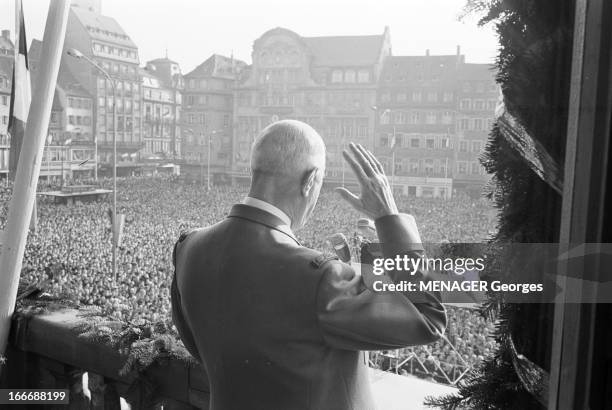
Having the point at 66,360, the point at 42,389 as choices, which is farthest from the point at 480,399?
the point at 42,389

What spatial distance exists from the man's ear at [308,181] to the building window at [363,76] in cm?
106

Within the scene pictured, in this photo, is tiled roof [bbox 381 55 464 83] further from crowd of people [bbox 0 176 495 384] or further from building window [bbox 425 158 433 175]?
crowd of people [bbox 0 176 495 384]

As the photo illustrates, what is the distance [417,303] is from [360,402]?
187 mm

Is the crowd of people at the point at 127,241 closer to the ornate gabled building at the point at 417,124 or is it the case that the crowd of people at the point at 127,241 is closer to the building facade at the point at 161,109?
the building facade at the point at 161,109

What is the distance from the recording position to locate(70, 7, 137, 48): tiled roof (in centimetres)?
245

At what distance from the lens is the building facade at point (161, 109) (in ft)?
8.25

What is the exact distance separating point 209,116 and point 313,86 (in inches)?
25.6

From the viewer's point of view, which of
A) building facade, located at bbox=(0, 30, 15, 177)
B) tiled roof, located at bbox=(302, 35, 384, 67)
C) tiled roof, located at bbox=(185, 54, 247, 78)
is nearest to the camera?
tiled roof, located at bbox=(302, 35, 384, 67)

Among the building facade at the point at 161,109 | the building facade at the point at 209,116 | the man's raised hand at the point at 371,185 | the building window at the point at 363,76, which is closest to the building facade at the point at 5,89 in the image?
the building facade at the point at 161,109

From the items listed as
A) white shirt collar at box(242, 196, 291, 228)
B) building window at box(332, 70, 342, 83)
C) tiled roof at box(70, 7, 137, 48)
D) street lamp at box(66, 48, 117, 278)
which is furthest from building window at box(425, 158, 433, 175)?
street lamp at box(66, 48, 117, 278)

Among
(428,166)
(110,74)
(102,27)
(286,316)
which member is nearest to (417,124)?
(428,166)

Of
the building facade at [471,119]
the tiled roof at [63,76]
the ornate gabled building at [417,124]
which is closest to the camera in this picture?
the building facade at [471,119]

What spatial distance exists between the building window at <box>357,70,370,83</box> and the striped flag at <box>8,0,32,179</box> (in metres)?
1.53

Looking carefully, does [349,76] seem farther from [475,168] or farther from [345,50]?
[475,168]
